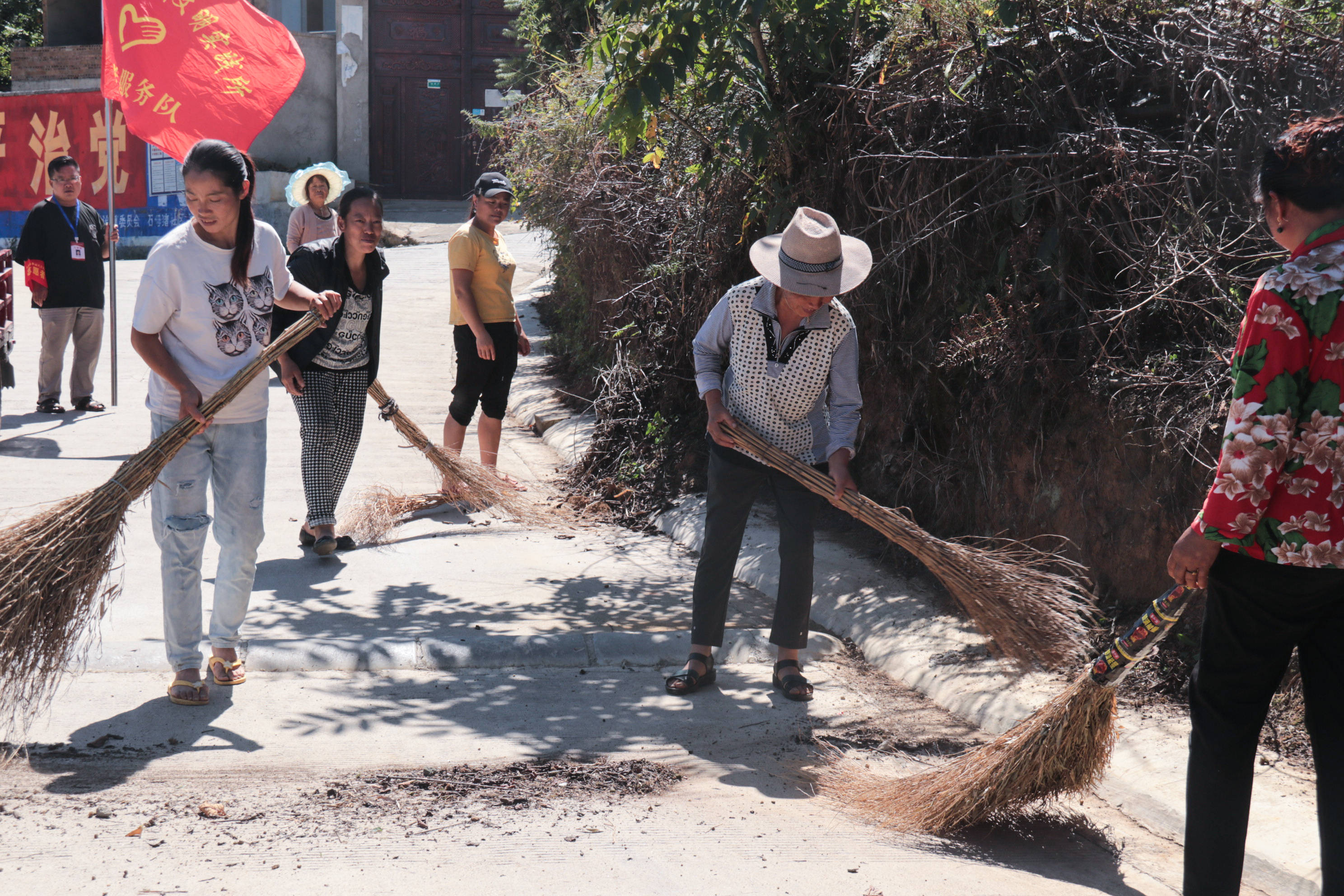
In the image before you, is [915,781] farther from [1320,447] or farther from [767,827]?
[1320,447]

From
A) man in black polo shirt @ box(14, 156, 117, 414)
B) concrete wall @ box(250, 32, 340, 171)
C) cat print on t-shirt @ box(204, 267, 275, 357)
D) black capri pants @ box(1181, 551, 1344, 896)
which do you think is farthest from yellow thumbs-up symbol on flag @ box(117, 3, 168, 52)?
concrete wall @ box(250, 32, 340, 171)

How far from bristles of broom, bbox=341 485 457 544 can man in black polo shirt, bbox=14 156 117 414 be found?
3.86 metres

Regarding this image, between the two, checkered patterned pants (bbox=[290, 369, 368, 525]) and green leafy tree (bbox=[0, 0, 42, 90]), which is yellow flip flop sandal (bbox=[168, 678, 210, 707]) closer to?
checkered patterned pants (bbox=[290, 369, 368, 525])

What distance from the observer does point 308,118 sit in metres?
20.0

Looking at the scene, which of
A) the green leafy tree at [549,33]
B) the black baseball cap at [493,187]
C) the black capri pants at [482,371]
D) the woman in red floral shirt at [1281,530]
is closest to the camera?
the woman in red floral shirt at [1281,530]

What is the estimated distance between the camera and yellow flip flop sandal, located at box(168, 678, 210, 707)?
3.84 meters

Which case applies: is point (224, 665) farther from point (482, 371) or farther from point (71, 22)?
point (71, 22)

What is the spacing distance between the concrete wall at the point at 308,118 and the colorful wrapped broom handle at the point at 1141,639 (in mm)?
19223

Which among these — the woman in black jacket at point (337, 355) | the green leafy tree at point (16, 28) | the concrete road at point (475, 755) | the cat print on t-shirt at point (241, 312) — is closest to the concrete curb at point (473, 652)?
the concrete road at point (475, 755)

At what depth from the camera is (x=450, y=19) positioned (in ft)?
66.2

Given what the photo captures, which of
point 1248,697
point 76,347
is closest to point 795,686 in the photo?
point 1248,697

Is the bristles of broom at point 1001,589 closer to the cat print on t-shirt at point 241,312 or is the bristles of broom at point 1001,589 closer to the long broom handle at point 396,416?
the cat print on t-shirt at point 241,312

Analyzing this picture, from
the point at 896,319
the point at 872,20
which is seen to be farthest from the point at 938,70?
the point at 896,319

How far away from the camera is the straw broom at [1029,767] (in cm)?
302
